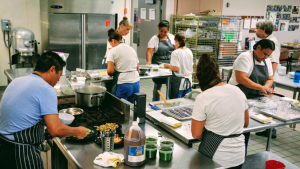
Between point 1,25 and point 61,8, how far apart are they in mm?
1388

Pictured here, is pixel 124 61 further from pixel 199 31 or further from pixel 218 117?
pixel 199 31

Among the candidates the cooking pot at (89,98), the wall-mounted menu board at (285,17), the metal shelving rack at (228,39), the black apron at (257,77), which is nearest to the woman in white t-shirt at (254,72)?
the black apron at (257,77)

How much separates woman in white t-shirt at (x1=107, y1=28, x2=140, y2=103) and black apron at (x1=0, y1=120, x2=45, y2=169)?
6.42 feet

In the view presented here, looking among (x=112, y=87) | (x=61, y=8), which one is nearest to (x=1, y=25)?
(x=61, y=8)

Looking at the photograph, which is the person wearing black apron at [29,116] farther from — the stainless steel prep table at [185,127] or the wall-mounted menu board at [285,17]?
the wall-mounted menu board at [285,17]

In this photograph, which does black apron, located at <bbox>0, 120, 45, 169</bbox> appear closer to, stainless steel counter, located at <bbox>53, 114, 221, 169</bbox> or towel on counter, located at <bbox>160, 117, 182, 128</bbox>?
stainless steel counter, located at <bbox>53, 114, 221, 169</bbox>

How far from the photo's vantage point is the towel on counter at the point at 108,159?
5.92 ft

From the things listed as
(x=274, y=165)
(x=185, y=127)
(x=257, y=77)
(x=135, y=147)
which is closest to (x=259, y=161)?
(x=274, y=165)

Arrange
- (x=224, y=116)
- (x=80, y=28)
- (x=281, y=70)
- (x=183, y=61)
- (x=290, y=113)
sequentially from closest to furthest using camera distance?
(x=224, y=116)
(x=290, y=113)
(x=183, y=61)
(x=281, y=70)
(x=80, y=28)

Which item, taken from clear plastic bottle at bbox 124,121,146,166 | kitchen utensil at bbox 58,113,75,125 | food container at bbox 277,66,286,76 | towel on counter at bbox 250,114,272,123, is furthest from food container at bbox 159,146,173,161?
food container at bbox 277,66,286,76

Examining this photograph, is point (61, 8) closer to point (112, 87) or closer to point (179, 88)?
point (112, 87)

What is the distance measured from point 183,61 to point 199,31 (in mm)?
3085

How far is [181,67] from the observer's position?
14.4ft

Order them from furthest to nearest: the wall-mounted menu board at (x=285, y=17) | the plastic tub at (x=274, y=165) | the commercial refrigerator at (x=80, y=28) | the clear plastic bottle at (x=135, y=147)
A: the wall-mounted menu board at (x=285, y=17), the commercial refrigerator at (x=80, y=28), the plastic tub at (x=274, y=165), the clear plastic bottle at (x=135, y=147)
